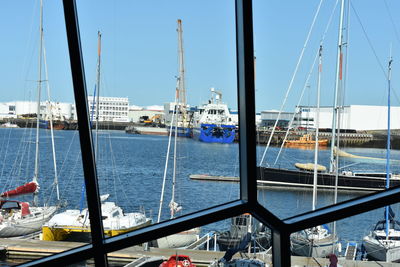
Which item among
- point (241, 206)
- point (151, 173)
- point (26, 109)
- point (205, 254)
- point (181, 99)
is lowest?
point (151, 173)

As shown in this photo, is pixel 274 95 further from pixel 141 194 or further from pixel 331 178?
pixel 141 194

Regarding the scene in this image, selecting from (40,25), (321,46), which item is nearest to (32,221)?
(40,25)

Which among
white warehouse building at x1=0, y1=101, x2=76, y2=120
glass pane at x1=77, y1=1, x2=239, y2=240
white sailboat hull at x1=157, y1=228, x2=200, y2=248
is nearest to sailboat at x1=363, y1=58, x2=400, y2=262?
white sailboat hull at x1=157, y1=228, x2=200, y2=248

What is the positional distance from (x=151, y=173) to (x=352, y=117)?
10.9m

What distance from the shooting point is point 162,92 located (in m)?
3.81

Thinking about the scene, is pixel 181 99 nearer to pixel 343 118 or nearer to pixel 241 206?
pixel 343 118

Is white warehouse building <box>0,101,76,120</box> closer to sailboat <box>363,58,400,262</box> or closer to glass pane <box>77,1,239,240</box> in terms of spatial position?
glass pane <box>77,1,239,240</box>

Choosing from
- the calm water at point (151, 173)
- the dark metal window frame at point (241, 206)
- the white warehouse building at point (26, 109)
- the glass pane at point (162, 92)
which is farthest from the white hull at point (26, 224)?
the dark metal window frame at point (241, 206)

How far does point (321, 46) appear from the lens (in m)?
5.75

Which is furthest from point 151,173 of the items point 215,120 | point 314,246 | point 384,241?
point 314,246

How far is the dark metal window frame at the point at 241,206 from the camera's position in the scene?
1720mm

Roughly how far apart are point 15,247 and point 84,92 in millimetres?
3239

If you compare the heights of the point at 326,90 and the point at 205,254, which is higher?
the point at 326,90

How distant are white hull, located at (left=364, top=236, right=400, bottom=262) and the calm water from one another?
24 cm
